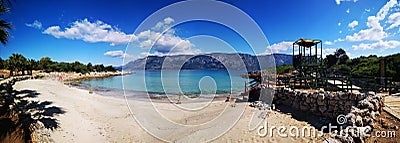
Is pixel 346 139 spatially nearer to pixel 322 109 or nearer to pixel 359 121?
pixel 359 121

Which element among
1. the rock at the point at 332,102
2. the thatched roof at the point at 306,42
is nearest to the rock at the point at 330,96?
the rock at the point at 332,102

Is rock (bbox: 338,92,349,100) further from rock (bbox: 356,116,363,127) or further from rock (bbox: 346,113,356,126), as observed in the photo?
rock (bbox: 356,116,363,127)

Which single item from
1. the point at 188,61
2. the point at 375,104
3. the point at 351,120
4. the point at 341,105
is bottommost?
the point at 341,105

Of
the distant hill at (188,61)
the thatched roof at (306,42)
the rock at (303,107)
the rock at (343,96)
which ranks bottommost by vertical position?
the rock at (303,107)

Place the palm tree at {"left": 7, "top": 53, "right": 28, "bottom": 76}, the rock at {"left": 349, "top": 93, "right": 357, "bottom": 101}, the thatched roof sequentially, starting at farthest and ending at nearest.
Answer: the palm tree at {"left": 7, "top": 53, "right": 28, "bottom": 76} < the thatched roof < the rock at {"left": 349, "top": 93, "right": 357, "bottom": 101}

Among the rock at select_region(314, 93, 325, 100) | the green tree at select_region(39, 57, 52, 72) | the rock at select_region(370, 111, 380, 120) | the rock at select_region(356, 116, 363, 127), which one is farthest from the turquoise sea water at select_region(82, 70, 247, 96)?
the green tree at select_region(39, 57, 52, 72)

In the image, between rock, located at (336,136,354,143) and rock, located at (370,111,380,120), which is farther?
rock, located at (370,111,380,120)

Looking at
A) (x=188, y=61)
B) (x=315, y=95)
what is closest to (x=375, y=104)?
(x=315, y=95)

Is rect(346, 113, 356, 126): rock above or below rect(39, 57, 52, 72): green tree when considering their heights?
below

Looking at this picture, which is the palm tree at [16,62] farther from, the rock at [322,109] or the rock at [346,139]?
the rock at [346,139]

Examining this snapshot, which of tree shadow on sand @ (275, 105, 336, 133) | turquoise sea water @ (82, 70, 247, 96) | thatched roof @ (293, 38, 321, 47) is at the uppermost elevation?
thatched roof @ (293, 38, 321, 47)

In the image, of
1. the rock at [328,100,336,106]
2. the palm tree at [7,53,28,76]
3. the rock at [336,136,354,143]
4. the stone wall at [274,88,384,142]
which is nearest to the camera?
the rock at [336,136,354,143]

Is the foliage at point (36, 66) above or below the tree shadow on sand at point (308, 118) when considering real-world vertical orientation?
above

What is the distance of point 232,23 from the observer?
271 inches
